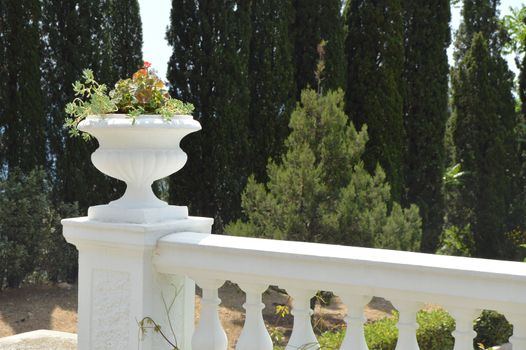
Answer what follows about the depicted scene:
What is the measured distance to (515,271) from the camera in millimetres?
1995

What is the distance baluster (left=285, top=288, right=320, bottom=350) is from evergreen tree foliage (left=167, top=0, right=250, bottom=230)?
8.28 m

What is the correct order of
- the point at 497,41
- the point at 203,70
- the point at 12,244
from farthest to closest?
the point at 497,41 < the point at 203,70 < the point at 12,244

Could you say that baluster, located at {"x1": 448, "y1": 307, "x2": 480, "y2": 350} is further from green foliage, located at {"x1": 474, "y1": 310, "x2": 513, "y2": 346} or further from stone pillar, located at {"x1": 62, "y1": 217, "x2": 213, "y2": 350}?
green foliage, located at {"x1": 474, "y1": 310, "x2": 513, "y2": 346}

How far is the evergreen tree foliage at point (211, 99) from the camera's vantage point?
10.6 m

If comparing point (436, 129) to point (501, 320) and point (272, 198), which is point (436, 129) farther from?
point (272, 198)

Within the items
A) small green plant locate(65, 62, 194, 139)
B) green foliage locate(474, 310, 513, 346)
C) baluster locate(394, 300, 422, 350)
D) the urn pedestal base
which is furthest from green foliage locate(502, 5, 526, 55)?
baluster locate(394, 300, 422, 350)

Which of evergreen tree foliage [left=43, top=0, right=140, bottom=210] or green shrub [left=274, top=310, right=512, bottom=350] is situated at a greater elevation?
evergreen tree foliage [left=43, top=0, right=140, bottom=210]

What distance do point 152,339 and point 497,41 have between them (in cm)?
1594

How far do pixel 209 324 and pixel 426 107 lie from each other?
11766mm

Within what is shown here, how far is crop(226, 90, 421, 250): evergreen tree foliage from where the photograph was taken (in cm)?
767

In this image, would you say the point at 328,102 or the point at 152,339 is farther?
the point at 328,102

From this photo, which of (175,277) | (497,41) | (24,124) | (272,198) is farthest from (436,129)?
(175,277)

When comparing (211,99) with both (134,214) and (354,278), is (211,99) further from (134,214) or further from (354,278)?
(354,278)

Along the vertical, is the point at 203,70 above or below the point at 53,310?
above
